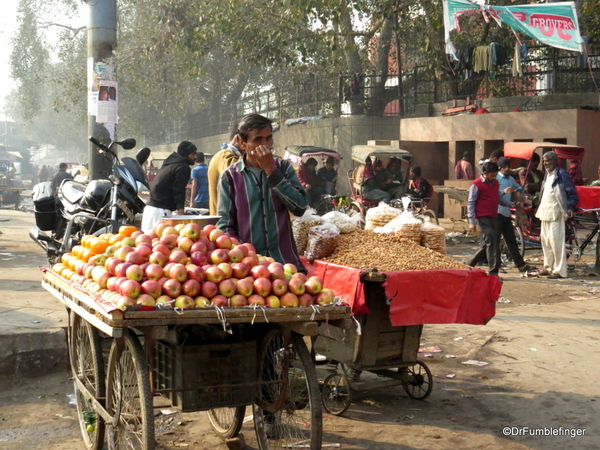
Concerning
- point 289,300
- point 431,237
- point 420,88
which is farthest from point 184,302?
point 420,88

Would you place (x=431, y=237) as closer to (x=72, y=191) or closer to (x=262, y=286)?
(x=262, y=286)

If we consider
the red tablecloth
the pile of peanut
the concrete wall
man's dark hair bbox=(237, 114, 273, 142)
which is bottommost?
the red tablecloth

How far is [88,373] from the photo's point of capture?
4.54m

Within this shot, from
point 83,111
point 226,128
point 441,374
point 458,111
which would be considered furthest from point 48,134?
point 441,374

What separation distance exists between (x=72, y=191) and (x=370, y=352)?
16.4 feet

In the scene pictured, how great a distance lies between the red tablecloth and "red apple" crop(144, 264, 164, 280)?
4.83 ft

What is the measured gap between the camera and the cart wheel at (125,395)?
3.48 meters

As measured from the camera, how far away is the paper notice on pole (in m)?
8.99

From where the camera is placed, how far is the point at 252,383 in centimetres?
363

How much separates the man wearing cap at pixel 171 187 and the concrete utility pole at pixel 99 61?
1173 mm

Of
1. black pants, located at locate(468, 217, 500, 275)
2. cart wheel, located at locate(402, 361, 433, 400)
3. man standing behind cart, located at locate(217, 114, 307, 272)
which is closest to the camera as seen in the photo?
man standing behind cart, located at locate(217, 114, 307, 272)

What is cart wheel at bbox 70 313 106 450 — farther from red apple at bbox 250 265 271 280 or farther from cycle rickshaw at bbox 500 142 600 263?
cycle rickshaw at bbox 500 142 600 263

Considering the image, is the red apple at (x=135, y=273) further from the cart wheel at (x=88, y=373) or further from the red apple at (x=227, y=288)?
the cart wheel at (x=88, y=373)

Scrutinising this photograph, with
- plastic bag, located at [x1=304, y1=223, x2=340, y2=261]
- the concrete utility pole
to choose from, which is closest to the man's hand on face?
plastic bag, located at [x1=304, y1=223, x2=340, y2=261]
